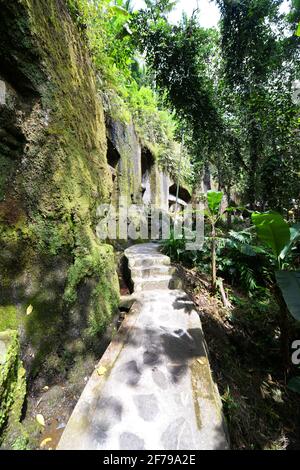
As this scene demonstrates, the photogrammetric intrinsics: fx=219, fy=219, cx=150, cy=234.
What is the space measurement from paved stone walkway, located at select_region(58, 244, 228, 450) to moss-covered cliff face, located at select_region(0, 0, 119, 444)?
Answer: 0.45 meters

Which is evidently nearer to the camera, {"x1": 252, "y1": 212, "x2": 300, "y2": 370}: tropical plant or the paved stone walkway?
the paved stone walkway

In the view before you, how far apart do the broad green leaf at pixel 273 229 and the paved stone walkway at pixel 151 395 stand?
1.60m

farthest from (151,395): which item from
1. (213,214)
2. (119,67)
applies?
(119,67)

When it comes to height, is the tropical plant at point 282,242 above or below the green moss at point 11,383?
above

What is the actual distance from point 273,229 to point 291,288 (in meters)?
0.84

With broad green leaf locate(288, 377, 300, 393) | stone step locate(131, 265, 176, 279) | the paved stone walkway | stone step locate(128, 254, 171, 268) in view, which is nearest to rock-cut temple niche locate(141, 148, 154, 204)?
stone step locate(128, 254, 171, 268)

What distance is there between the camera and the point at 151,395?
2033 mm

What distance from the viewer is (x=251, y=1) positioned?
651 cm

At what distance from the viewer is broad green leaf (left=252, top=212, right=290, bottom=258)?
9.56 feet

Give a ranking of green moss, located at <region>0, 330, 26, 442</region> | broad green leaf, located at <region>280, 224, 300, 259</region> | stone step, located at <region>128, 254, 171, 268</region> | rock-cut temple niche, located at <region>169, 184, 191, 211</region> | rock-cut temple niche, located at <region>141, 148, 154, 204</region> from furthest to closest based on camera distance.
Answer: rock-cut temple niche, located at <region>169, 184, 191, 211</region>, rock-cut temple niche, located at <region>141, 148, 154, 204</region>, stone step, located at <region>128, 254, 171, 268</region>, broad green leaf, located at <region>280, 224, 300, 259</region>, green moss, located at <region>0, 330, 26, 442</region>

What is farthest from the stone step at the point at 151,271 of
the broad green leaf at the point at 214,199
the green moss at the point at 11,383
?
the green moss at the point at 11,383

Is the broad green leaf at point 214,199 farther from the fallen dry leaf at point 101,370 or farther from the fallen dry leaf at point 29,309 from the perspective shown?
the fallen dry leaf at point 29,309

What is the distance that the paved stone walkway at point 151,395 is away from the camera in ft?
5.45

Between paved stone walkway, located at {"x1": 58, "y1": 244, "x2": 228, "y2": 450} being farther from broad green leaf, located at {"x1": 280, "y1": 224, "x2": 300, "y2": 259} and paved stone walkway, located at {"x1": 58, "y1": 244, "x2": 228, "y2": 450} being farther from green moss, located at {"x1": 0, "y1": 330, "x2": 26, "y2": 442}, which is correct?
broad green leaf, located at {"x1": 280, "y1": 224, "x2": 300, "y2": 259}
